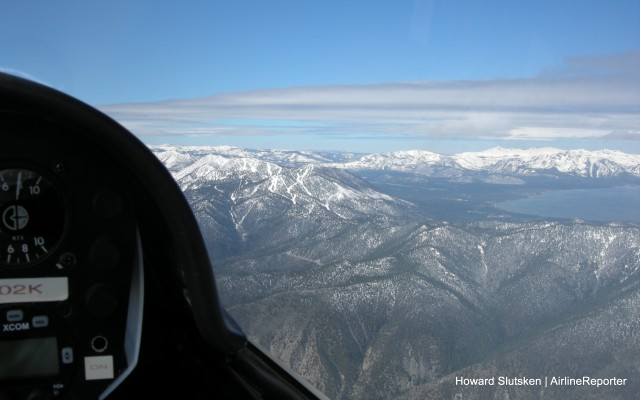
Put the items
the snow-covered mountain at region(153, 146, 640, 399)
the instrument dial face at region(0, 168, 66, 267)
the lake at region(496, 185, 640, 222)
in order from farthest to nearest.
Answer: the lake at region(496, 185, 640, 222) < the snow-covered mountain at region(153, 146, 640, 399) < the instrument dial face at region(0, 168, 66, 267)

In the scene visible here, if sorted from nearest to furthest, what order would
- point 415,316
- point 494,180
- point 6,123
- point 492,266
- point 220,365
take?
1. point 6,123
2. point 220,365
3. point 415,316
4. point 492,266
5. point 494,180

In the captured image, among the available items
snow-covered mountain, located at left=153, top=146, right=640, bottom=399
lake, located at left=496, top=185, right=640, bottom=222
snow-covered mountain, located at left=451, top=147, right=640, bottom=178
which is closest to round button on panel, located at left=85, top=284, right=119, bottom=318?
snow-covered mountain, located at left=153, top=146, right=640, bottom=399

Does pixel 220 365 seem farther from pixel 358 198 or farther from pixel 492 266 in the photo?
pixel 358 198

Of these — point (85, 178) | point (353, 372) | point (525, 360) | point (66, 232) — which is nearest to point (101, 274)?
point (66, 232)

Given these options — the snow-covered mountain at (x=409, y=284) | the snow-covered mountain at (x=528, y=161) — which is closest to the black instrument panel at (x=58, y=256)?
the snow-covered mountain at (x=409, y=284)

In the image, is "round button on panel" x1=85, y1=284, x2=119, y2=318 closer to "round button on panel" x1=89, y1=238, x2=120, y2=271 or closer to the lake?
"round button on panel" x1=89, y1=238, x2=120, y2=271

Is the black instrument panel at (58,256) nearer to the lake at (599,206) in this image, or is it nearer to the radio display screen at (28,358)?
the radio display screen at (28,358)

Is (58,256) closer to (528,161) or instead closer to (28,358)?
(28,358)
